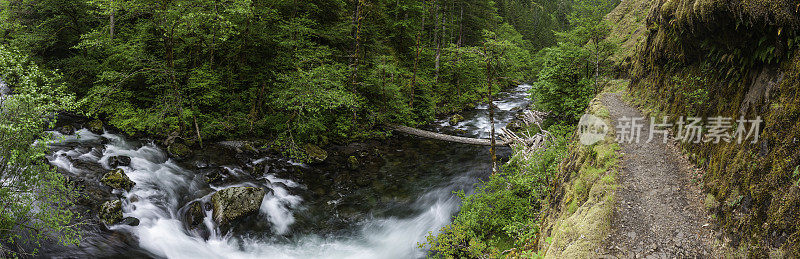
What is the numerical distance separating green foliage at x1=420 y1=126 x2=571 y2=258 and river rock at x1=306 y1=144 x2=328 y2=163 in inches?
304

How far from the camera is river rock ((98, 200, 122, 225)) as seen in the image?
9.30 meters

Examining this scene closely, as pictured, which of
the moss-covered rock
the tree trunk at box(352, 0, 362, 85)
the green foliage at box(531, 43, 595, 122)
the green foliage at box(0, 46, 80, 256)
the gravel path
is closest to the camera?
the gravel path

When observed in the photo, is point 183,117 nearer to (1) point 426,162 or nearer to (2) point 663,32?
(1) point 426,162

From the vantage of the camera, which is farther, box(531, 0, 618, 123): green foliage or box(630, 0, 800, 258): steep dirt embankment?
box(531, 0, 618, 123): green foliage

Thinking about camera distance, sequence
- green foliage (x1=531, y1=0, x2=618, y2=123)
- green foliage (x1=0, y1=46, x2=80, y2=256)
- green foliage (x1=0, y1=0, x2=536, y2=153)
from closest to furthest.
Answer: green foliage (x1=0, y1=46, x2=80, y2=256) → green foliage (x1=0, y1=0, x2=536, y2=153) → green foliage (x1=531, y1=0, x2=618, y2=123)

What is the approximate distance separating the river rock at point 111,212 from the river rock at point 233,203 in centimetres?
247

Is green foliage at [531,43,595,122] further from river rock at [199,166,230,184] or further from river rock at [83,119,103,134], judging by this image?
river rock at [83,119,103,134]

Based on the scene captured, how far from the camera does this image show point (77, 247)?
827 cm

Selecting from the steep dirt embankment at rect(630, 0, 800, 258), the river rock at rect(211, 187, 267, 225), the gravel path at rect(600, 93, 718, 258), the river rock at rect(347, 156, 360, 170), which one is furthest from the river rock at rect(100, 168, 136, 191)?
the steep dirt embankment at rect(630, 0, 800, 258)

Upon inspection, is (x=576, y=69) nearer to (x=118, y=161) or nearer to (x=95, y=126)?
(x=118, y=161)

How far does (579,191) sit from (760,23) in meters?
4.16

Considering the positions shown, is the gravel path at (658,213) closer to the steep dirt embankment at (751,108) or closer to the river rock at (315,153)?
the steep dirt embankment at (751,108)

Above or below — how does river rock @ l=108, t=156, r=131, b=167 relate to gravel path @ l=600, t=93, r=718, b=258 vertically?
below

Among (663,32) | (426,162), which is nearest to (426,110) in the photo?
(426,162)
